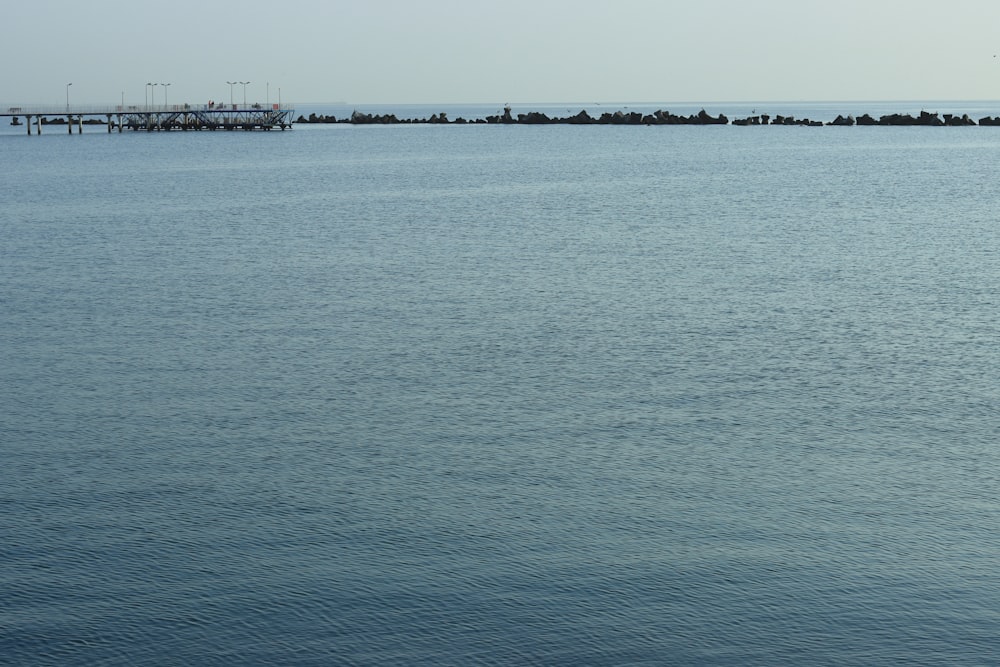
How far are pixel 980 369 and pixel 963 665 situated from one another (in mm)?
20533

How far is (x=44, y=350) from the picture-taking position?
43.7m

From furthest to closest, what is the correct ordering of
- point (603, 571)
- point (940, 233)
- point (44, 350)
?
point (940, 233)
point (44, 350)
point (603, 571)

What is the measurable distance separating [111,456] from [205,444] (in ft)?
7.92

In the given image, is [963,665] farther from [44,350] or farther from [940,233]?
[940,233]

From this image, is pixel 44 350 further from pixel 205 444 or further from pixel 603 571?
pixel 603 571

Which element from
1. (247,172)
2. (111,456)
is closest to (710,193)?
(247,172)

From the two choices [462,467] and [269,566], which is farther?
[462,467]

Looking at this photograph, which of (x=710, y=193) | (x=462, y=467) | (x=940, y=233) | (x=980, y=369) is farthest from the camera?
(x=710, y=193)

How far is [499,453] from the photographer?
32.8 metres

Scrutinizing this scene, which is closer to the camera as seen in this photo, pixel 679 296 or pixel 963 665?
pixel 963 665

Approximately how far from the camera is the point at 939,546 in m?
27.1

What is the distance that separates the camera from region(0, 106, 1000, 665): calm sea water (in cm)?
2366

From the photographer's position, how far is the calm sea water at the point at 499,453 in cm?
2366

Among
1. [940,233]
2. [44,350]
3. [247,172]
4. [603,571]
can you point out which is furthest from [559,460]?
[247,172]
